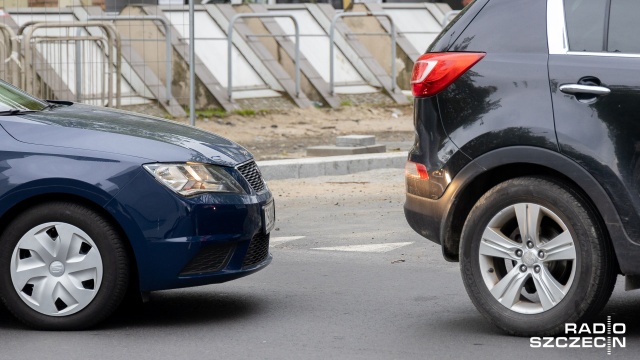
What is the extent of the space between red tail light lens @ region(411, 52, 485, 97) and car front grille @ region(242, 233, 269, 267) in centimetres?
111

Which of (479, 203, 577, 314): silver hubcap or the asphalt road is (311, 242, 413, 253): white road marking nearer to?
the asphalt road

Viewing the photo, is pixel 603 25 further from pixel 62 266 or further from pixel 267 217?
pixel 62 266

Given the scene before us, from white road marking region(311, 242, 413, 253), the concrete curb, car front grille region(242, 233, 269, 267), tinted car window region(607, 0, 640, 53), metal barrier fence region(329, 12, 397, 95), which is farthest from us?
metal barrier fence region(329, 12, 397, 95)

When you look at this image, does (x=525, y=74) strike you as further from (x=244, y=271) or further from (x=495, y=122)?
(x=244, y=271)

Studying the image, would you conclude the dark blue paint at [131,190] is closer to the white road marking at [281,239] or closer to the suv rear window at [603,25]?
the suv rear window at [603,25]

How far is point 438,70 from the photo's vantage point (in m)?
6.24

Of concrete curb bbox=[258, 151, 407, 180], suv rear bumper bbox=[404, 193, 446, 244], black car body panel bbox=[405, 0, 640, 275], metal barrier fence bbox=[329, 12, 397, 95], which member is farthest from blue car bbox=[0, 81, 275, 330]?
metal barrier fence bbox=[329, 12, 397, 95]

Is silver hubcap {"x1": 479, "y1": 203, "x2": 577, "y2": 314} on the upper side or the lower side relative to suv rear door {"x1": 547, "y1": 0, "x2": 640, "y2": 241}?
lower

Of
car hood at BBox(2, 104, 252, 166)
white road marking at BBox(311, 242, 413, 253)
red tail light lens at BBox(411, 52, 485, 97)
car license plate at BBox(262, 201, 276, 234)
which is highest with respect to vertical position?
red tail light lens at BBox(411, 52, 485, 97)

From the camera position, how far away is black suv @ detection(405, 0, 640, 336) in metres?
5.77

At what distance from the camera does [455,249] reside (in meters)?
6.35

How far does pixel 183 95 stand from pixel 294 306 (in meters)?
12.4

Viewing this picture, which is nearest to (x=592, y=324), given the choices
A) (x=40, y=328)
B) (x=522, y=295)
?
(x=522, y=295)

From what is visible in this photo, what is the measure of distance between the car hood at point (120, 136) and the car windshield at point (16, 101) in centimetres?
12
